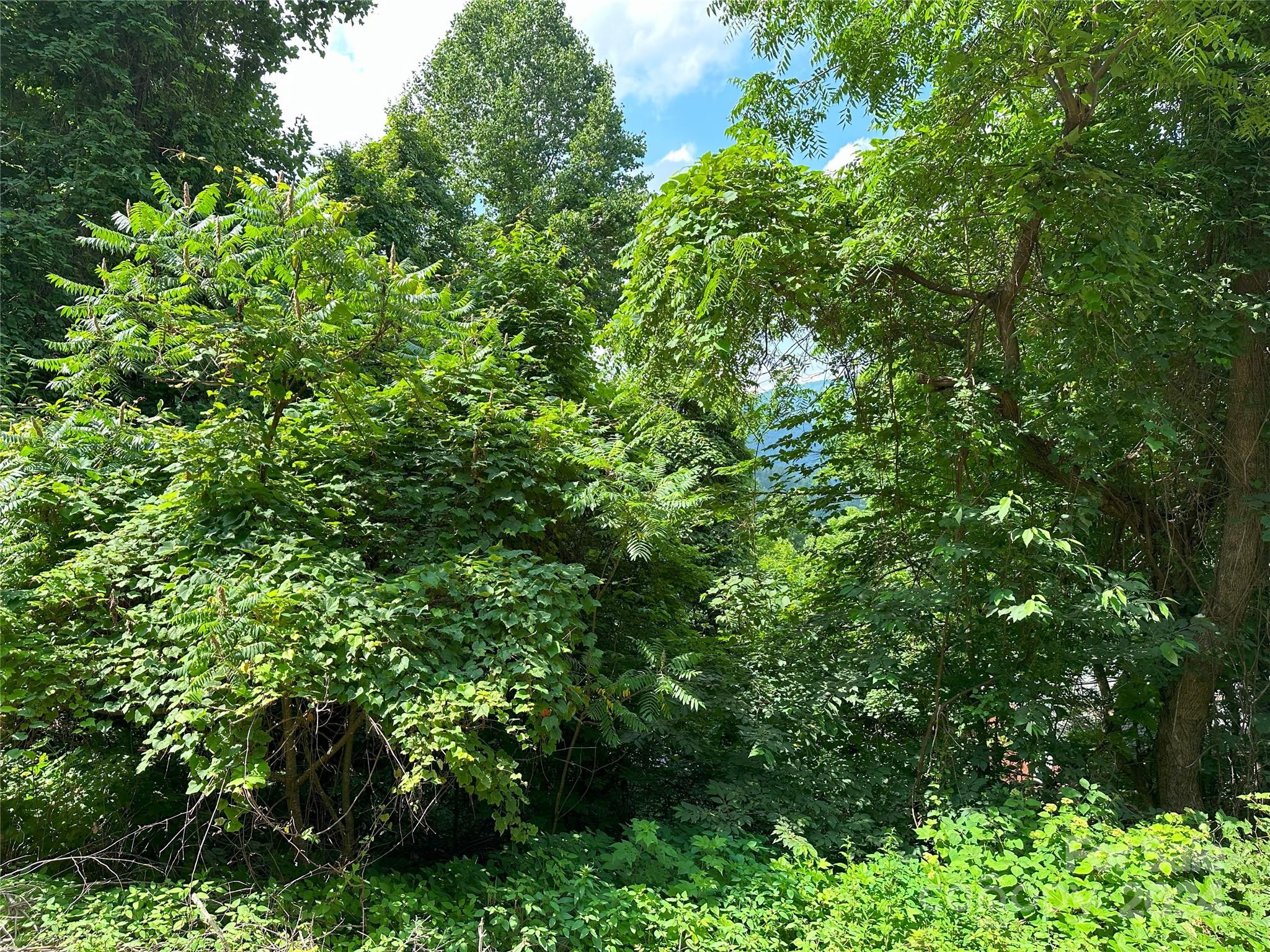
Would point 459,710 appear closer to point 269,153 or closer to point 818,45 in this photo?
point 818,45

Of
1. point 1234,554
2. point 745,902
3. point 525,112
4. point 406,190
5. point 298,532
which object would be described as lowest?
point 745,902

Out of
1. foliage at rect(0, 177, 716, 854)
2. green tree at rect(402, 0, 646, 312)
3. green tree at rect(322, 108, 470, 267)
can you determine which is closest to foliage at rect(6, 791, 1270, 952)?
foliage at rect(0, 177, 716, 854)

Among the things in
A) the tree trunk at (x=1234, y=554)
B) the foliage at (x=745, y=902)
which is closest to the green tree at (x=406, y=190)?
the foliage at (x=745, y=902)

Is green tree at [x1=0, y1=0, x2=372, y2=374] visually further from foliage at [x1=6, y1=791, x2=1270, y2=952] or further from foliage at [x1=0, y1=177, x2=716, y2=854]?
foliage at [x1=6, y1=791, x2=1270, y2=952]

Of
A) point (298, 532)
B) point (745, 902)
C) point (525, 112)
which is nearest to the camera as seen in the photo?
point (745, 902)

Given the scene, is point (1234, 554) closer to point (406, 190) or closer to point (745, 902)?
point (745, 902)

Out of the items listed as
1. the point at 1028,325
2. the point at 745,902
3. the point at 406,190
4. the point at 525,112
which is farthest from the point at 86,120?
the point at 525,112

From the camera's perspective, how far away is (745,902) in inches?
139

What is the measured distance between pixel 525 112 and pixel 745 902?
20167 millimetres

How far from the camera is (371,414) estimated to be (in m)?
4.47

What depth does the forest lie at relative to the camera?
334 cm

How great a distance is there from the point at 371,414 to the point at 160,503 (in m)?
1.25

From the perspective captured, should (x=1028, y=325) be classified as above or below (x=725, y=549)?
above

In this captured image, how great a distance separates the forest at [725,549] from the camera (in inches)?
131
